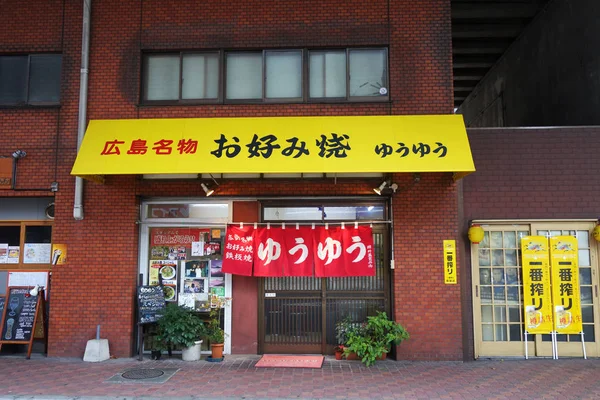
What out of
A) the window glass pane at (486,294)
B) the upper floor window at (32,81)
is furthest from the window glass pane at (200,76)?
the window glass pane at (486,294)

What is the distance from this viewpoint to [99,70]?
986cm

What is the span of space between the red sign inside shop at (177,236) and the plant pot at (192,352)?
2.00m

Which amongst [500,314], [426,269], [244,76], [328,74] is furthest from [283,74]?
[500,314]

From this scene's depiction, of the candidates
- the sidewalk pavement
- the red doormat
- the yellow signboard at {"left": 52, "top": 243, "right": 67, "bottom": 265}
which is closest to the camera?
the sidewalk pavement

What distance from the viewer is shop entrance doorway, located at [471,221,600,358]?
9.27m

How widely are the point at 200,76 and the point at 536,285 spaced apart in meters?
7.97

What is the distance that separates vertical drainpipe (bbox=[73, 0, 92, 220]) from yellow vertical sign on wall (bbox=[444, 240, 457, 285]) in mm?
7215

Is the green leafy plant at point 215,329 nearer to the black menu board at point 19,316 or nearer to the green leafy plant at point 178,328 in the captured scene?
the green leafy plant at point 178,328

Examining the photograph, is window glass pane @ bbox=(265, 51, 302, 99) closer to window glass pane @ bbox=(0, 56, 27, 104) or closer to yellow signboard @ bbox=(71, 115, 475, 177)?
yellow signboard @ bbox=(71, 115, 475, 177)

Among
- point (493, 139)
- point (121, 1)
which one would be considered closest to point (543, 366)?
point (493, 139)

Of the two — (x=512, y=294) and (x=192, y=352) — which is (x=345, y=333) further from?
(x=512, y=294)

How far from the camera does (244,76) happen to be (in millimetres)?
9906

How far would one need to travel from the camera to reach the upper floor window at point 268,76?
9.73 meters

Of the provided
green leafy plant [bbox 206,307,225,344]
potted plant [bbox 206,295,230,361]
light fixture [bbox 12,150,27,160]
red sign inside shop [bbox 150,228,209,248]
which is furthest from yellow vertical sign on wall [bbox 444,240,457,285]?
light fixture [bbox 12,150,27,160]
